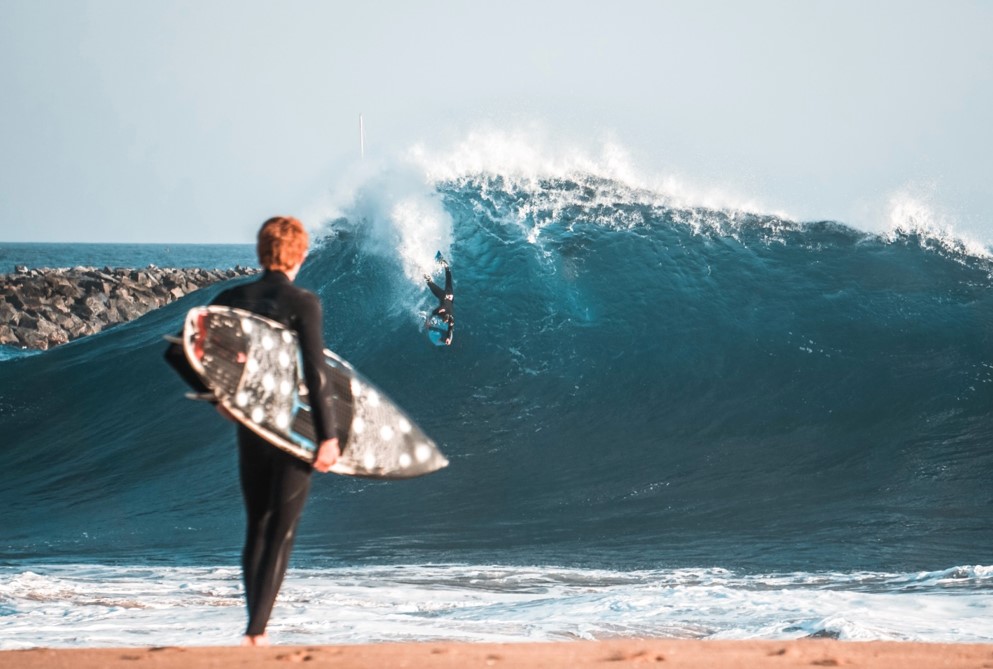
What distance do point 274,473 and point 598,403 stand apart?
23.8 ft

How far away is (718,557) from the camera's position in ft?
21.7

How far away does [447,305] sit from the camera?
1159 centimetres

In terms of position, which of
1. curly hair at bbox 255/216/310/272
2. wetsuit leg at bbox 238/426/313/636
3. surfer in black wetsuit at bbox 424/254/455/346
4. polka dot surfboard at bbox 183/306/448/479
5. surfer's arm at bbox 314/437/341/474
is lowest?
wetsuit leg at bbox 238/426/313/636

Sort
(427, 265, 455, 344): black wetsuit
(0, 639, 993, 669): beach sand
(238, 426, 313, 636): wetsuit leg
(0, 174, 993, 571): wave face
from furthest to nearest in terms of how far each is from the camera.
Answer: (427, 265, 455, 344): black wetsuit
(0, 174, 993, 571): wave face
(238, 426, 313, 636): wetsuit leg
(0, 639, 993, 669): beach sand

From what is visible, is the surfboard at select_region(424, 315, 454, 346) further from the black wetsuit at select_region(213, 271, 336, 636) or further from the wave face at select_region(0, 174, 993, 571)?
the black wetsuit at select_region(213, 271, 336, 636)

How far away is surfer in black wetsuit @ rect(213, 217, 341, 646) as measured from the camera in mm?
3098

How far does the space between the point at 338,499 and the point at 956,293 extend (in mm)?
7114

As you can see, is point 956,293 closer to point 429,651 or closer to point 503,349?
point 503,349

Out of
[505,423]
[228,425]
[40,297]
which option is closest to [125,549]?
[228,425]

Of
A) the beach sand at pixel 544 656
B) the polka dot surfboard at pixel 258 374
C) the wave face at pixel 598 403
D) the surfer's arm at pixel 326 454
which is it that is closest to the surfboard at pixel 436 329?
the wave face at pixel 598 403

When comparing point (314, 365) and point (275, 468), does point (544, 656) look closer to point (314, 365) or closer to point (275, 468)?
point (275, 468)

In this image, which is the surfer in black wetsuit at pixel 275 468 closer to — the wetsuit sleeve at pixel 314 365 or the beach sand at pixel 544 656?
the wetsuit sleeve at pixel 314 365

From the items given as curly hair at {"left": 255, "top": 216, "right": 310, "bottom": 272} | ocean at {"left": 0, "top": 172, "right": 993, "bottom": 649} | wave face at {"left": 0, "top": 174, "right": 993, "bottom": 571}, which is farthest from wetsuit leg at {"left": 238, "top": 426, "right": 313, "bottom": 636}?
wave face at {"left": 0, "top": 174, "right": 993, "bottom": 571}

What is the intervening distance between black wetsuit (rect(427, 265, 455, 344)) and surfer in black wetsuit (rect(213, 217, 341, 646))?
315 inches
